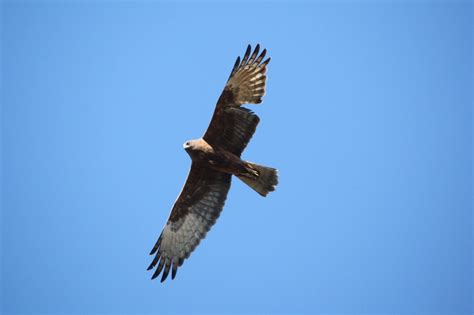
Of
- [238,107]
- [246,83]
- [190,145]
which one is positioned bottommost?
[190,145]

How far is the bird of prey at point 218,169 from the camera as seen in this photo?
10016 mm

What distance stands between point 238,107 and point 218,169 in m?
1.09

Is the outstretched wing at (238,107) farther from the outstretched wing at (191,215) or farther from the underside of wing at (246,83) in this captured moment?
the outstretched wing at (191,215)

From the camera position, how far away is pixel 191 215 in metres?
10.7

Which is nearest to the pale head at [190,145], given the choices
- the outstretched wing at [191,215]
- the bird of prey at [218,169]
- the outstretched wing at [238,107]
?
the bird of prey at [218,169]

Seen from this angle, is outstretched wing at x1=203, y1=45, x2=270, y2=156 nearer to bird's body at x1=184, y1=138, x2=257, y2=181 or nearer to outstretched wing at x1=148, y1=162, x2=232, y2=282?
bird's body at x1=184, y1=138, x2=257, y2=181

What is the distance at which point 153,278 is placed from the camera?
10.3m

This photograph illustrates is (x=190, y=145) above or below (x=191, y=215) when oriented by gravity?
above

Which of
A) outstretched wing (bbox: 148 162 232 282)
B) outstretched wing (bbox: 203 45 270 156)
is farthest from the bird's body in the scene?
outstretched wing (bbox: 148 162 232 282)

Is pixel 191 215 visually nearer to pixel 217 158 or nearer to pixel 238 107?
pixel 217 158

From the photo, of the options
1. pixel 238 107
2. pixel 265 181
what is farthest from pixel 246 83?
pixel 265 181

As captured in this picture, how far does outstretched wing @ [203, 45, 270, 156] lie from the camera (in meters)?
10.0

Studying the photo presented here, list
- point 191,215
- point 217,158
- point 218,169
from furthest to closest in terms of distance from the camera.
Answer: point 191,215 → point 218,169 → point 217,158

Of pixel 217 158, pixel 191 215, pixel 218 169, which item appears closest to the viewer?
pixel 217 158
